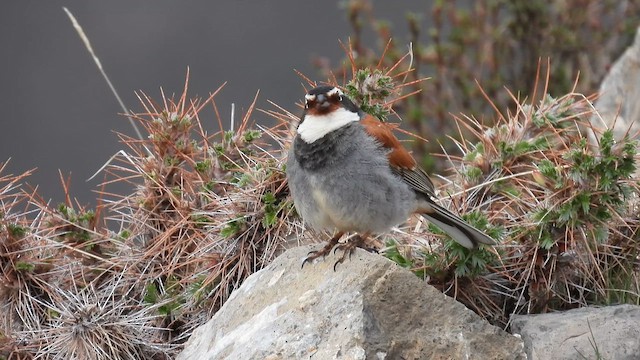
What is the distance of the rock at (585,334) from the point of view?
14.1ft

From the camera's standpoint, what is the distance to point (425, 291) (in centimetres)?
440

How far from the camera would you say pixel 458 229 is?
15.8 ft

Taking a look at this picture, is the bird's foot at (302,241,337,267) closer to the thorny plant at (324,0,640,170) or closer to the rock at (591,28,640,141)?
the rock at (591,28,640,141)

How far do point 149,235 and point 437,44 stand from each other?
Result: 534cm

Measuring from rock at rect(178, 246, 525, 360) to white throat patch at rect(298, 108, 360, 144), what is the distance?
2.08ft

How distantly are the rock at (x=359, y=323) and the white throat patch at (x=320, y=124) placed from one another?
0.63 m

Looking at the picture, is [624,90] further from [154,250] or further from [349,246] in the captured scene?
[154,250]

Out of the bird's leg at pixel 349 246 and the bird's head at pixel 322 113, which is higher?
the bird's head at pixel 322 113

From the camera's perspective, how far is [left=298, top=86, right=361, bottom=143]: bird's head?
4.91 metres

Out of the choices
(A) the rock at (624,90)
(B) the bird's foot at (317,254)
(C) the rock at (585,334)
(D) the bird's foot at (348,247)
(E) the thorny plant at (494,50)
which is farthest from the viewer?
(E) the thorny plant at (494,50)

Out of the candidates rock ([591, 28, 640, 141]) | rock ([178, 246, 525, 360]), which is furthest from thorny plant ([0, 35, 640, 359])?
rock ([591, 28, 640, 141])

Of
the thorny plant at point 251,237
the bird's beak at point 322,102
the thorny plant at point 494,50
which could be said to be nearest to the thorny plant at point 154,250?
the thorny plant at point 251,237

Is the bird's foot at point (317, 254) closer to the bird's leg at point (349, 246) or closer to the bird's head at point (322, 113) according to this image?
the bird's leg at point (349, 246)

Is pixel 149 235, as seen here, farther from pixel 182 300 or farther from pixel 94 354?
pixel 94 354
